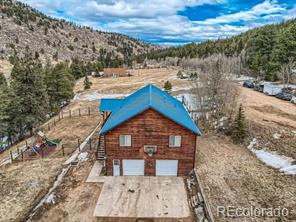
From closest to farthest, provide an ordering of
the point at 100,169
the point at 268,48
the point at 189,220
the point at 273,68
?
the point at 189,220 → the point at 100,169 → the point at 273,68 → the point at 268,48

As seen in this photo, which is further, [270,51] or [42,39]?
[42,39]

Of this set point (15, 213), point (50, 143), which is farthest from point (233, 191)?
point (50, 143)

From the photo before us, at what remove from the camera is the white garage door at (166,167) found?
14763 millimetres

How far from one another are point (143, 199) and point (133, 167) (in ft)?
9.07

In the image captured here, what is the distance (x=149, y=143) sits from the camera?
14453 millimetres

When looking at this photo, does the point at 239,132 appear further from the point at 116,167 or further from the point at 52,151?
the point at 52,151

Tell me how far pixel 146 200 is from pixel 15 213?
7.13 meters

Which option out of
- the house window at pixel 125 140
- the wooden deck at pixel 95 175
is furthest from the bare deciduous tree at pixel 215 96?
the wooden deck at pixel 95 175

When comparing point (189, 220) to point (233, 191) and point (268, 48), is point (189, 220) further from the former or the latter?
point (268, 48)

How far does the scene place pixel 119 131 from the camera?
563 inches

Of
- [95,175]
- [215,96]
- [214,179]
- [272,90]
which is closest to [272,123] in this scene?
[215,96]

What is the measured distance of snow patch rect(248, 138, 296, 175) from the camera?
49.4ft

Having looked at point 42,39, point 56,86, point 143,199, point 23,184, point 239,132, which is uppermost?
point 42,39

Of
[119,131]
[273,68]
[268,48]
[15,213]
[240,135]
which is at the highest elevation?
[268,48]
